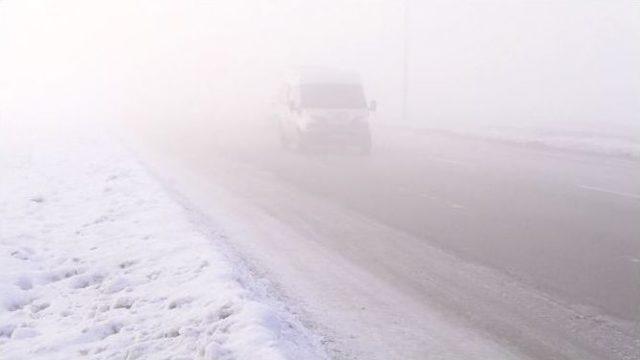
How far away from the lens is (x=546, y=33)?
239ft

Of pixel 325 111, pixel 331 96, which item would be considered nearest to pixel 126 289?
pixel 325 111

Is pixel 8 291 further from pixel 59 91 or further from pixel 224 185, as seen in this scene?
pixel 59 91

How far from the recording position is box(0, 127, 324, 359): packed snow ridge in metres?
5.60

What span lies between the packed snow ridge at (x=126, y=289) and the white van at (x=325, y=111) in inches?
329

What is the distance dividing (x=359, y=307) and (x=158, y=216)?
445 cm

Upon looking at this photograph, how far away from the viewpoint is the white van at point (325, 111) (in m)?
20.0

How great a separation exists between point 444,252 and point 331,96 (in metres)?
12.3

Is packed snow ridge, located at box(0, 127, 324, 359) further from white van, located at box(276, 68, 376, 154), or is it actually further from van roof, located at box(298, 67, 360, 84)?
van roof, located at box(298, 67, 360, 84)

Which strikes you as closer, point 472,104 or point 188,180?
point 188,180

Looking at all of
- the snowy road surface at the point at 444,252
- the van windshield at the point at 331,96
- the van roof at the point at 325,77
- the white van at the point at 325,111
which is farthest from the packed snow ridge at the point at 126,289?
the van roof at the point at 325,77

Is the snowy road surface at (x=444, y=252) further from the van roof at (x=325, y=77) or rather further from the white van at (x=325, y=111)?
the van roof at (x=325, y=77)

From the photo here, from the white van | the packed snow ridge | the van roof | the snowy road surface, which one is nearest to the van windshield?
the white van

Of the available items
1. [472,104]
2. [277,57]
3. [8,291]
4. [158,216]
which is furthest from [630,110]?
[8,291]

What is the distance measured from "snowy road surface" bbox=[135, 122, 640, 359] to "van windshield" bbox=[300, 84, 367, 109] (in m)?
3.34
